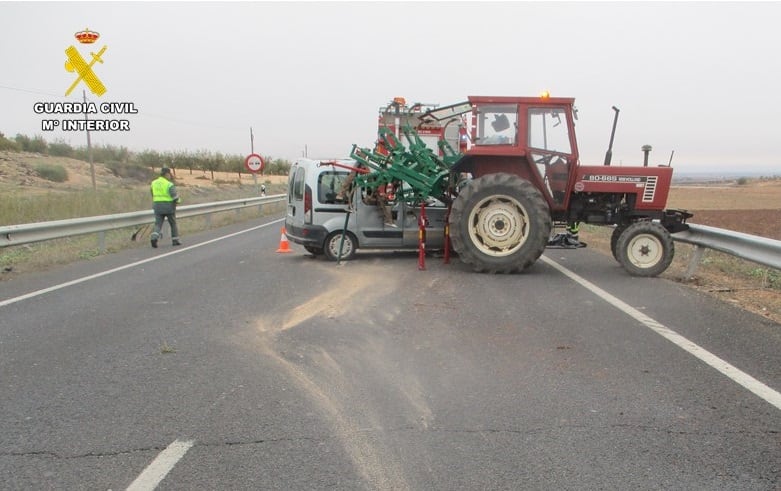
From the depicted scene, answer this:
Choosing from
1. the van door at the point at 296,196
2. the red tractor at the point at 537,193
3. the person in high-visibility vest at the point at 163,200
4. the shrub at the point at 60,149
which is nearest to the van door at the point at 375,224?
the van door at the point at 296,196

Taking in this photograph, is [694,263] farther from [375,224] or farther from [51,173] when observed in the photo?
[51,173]

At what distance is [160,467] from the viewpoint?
10.9 feet

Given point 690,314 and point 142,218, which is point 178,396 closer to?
point 690,314

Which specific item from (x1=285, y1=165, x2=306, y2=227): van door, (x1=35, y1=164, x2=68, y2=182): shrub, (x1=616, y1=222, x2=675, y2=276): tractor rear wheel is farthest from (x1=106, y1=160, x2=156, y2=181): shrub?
(x1=616, y1=222, x2=675, y2=276): tractor rear wheel

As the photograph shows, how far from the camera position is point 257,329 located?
6.19m

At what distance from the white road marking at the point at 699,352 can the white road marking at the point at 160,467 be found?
3825mm

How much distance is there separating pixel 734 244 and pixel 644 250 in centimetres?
127

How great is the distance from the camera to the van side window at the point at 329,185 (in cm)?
1105

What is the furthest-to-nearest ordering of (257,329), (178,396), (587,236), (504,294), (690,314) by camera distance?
(587,236) < (504,294) < (690,314) < (257,329) < (178,396)

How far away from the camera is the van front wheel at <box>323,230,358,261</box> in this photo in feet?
36.3

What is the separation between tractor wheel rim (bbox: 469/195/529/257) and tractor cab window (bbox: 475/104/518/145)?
0.94 meters

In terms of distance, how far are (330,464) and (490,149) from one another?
7200 millimetres

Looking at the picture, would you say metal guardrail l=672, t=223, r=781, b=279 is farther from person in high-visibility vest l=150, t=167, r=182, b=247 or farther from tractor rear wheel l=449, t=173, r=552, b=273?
person in high-visibility vest l=150, t=167, r=182, b=247

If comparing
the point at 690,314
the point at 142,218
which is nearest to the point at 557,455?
the point at 690,314
